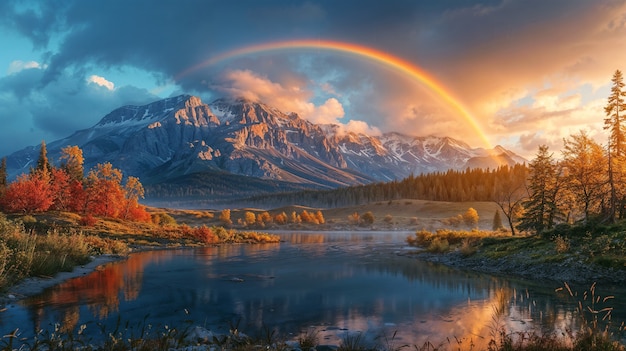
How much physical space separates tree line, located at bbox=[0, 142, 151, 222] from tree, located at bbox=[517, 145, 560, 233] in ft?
206

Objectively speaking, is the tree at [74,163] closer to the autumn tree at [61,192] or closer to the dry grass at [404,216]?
the autumn tree at [61,192]

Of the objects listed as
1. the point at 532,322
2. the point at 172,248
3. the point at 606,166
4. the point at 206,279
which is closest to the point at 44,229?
the point at 172,248

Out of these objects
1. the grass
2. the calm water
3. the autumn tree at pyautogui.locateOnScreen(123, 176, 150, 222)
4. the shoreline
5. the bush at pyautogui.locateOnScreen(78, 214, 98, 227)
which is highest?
the autumn tree at pyautogui.locateOnScreen(123, 176, 150, 222)

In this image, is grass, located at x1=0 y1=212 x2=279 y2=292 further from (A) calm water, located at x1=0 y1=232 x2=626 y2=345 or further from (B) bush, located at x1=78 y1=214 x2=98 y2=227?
(A) calm water, located at x1=0 y1=232 x2=626 y2=345

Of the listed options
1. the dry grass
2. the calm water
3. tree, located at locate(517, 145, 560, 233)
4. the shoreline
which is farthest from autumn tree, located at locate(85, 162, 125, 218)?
tree, located at locate(517, 145, 560, 233)

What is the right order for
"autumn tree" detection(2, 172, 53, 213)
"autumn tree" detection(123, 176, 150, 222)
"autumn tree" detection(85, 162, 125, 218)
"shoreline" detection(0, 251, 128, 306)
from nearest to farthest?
1. "shoreline" detection(0, 251, 128, 306)
2. "autumn tree" detection(2, 172, 53, 213)
3. "autumn tree" detection(85, 162, 125, 218)
4. "autumn tree" detection(123, 176, 150, 222)

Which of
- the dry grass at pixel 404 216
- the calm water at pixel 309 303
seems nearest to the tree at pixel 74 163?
the calm water at pixel 309 303

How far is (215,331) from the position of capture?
1617 centimetres

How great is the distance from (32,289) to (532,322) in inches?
1003

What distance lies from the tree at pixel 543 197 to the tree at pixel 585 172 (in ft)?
5.09

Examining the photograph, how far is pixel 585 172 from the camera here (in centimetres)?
4584

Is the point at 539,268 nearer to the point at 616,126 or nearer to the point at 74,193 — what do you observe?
the point at 616,126

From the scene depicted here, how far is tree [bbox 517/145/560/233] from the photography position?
1876 inches

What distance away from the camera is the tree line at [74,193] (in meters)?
67.5
